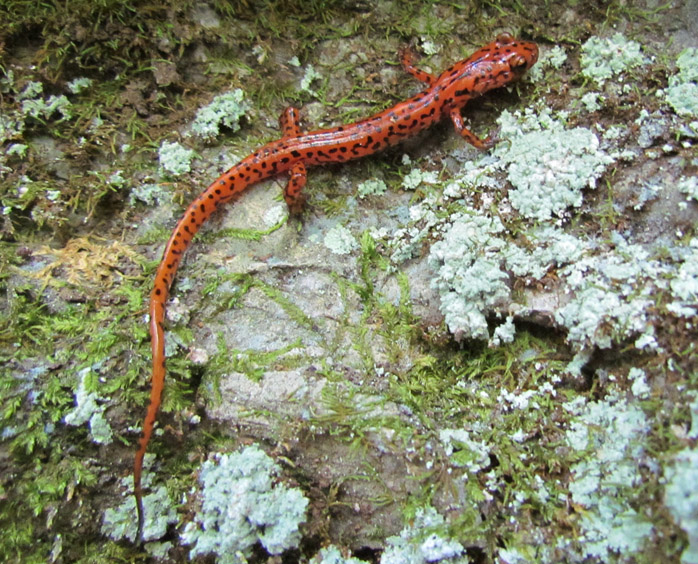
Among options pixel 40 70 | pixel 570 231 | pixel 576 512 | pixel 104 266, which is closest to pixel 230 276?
pixel 104 266

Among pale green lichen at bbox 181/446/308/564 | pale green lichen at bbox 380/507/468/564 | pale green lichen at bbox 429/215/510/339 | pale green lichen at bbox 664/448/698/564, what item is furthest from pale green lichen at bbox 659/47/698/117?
pale green lichen at bbox 181/446/308/564

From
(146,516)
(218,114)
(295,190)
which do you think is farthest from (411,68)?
(146,516)

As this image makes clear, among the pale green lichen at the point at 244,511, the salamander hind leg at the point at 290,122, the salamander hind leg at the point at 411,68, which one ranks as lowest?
the pale green lichen at the point at 244,511

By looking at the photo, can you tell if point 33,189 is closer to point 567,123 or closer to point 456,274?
point 456,274

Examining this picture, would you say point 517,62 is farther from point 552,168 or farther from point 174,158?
point 174,158

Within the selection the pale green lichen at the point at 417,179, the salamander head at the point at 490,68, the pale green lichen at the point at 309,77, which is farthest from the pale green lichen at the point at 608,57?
the pale green lichen at the point at 309,77

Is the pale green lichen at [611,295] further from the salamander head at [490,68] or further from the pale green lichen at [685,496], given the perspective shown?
the salamander head at [490,68]

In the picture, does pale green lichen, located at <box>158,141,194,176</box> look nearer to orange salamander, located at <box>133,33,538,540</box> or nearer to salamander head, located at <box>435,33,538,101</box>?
orange salamander, located at <box>133,33,538,540</box>
